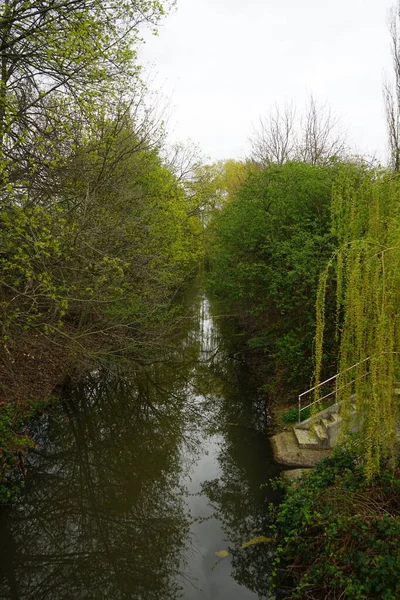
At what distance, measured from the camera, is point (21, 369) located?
9.57 m

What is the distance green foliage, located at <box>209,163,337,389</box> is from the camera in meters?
10.8

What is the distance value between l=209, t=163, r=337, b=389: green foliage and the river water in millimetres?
2141

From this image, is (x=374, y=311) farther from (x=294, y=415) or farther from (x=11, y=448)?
(x=11, y=448)

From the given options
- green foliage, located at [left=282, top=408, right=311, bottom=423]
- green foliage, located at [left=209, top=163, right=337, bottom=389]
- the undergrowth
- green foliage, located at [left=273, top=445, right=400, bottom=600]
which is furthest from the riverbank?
green foliage, located at [left=209, top=163, right=337, bottom=389]

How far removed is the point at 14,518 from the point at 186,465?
357 centimetres

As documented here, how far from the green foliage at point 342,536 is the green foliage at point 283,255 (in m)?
3.87

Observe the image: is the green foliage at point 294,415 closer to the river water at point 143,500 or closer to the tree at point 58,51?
the river water at point 143,500

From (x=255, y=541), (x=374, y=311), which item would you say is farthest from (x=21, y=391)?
(x=374, y=311)

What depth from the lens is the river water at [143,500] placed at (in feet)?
20.0

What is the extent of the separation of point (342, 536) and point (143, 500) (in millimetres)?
3991

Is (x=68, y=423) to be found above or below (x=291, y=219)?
below

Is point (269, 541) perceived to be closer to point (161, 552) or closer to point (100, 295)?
point (161, 552)

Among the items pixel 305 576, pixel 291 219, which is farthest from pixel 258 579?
pixel 291 219

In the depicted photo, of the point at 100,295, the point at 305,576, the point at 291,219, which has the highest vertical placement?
the point at 291,219
